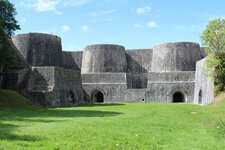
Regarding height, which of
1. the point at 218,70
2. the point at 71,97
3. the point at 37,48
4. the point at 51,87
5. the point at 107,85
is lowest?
the point at 71,97

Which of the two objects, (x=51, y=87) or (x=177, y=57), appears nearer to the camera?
(x=51, y=87)

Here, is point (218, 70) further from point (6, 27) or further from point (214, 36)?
point (6, 27)

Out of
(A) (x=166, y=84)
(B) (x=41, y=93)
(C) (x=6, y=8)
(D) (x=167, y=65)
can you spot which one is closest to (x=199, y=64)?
(A) (x=166, y=84)

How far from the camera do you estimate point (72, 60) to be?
42.2m

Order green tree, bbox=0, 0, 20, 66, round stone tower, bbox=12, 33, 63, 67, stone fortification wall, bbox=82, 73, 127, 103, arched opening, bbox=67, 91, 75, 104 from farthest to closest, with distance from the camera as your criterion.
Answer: round stone tower, bbox=12, 33, 63, 67 < stone fortification wall, bbox=82, 73, 127, 103 < arched opening, bbox=67, 91, 75, 104 < green tree, bbox=0, 0, 20, 66

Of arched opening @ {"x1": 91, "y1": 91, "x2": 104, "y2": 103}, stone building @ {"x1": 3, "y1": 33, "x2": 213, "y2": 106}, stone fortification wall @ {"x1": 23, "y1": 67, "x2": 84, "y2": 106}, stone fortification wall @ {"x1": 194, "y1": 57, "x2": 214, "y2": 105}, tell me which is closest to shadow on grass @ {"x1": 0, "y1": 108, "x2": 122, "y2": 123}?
stone fortification wall @ {"x1": 23, "y1": 67, "x2": 84, "y2": 106}

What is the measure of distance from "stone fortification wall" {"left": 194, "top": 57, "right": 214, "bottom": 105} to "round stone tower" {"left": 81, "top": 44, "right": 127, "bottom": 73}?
1157cm

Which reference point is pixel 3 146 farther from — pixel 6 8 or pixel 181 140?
pixel 6 8

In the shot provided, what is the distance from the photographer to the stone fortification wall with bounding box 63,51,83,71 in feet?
137

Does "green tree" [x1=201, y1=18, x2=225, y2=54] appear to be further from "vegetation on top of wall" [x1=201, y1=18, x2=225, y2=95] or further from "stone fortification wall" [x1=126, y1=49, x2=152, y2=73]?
"stone fortification wall" [x1=126, y1=49, x2=152, y2=73]

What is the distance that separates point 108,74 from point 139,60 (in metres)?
7.64

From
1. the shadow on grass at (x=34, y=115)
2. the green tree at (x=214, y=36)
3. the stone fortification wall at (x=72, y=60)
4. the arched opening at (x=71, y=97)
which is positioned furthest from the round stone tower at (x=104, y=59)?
the shadow on grass at (x=34, y=115)

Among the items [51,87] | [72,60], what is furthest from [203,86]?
[72,60]

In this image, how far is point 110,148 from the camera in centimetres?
612
